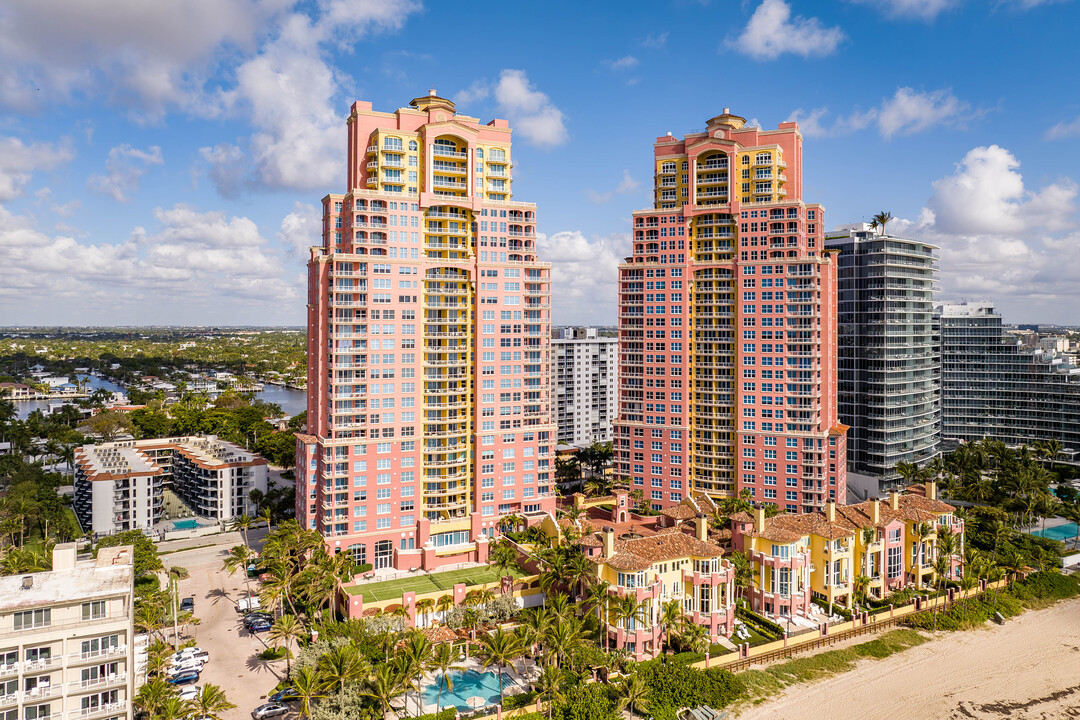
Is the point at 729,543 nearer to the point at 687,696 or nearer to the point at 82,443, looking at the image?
the point at 687,696

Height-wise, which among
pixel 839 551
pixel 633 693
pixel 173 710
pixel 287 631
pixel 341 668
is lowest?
pixel 633 693

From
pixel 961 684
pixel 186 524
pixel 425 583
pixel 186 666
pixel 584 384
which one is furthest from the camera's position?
pixel 584 384

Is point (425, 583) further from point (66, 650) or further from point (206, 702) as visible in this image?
point (66, 650)

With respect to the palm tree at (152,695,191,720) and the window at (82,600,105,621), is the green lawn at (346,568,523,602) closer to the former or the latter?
the palm tree at (152,695,191,720)

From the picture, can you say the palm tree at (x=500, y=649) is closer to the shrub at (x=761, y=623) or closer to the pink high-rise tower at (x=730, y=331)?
the shrub at (x=761, y=623)

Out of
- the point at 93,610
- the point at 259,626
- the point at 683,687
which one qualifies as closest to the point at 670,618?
the point at 683,687

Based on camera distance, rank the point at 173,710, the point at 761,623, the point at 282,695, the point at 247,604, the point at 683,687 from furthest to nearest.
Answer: the point at 247,604, the point at 761,623, the point at 683,687, the point at 282,695, the point at 173,710

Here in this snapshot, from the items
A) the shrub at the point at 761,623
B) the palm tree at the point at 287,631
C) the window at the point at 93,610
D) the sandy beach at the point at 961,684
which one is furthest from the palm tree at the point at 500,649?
the shrub at the point at 761,623

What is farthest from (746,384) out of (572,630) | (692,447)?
(572,630)

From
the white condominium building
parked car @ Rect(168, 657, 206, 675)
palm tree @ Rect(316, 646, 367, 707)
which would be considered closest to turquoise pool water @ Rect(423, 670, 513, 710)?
palm tree @ Rect(316, 646, 367, 707)
